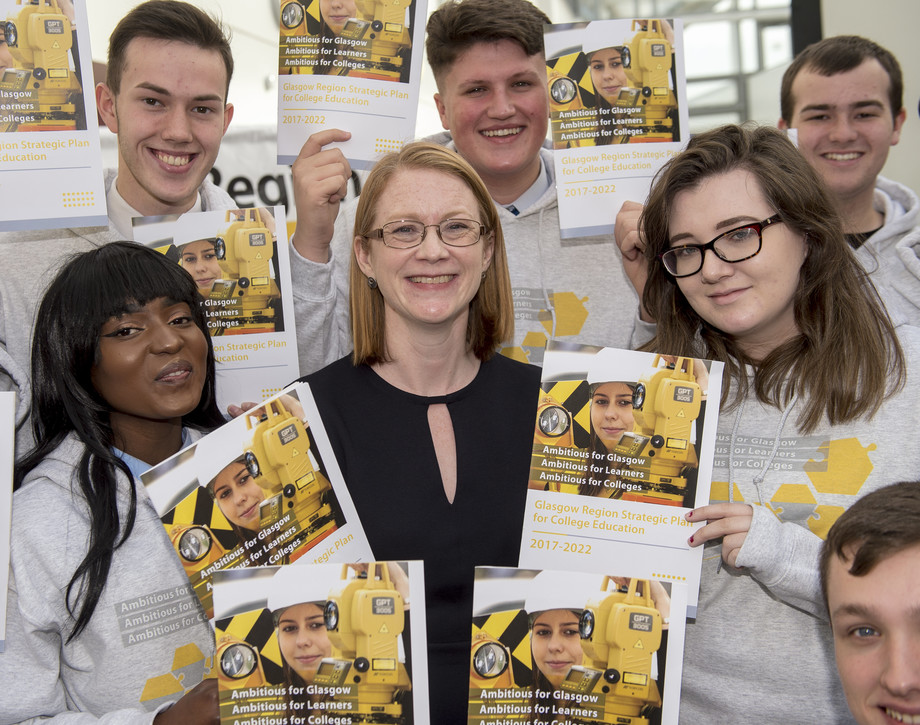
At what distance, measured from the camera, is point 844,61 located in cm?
296

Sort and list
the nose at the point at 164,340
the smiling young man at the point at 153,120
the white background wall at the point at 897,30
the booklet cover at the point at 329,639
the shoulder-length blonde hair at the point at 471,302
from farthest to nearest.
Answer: the white background wall at the point at 897,30 → the smiling young man at the point at 153,120 → the shoulder-length blonde hair at the point at 471,302 → the nose at the point at 164,340 → the booklet cover at the point at 329,639

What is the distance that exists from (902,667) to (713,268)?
793 millimetres

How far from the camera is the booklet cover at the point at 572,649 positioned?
1.47 m

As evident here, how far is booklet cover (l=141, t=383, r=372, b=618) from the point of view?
60.8 inches

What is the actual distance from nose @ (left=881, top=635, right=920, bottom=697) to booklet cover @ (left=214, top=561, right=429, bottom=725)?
0.69 metres

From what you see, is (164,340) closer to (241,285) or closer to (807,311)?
(241,285)

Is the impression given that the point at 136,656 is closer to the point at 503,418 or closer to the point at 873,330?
the point at 503,418

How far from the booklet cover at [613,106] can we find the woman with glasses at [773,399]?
274mm

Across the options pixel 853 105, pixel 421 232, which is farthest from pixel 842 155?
pixel 421 232

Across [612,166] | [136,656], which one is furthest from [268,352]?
[612,166]

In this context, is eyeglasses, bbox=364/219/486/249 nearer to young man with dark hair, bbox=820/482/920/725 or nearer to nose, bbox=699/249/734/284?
nose, bbox=699/249/734/284

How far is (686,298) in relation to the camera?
75.2 inches

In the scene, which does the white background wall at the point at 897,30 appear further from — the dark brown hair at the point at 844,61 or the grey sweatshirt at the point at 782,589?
the grey sweatshirt at the point at 782,589

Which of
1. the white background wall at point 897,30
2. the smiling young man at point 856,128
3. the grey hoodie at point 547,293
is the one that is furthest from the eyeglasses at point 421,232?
the white background wall at point 897,30
